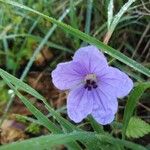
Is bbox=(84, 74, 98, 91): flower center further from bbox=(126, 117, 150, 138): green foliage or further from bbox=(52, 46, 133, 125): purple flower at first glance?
bbox=(126, 117, 150, 138): green foliage

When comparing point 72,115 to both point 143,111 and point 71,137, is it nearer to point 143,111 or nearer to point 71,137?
point 71,137

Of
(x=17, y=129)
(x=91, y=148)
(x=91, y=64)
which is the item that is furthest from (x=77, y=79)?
(x=17, y=129)

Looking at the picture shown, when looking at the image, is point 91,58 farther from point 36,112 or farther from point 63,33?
point 63,33

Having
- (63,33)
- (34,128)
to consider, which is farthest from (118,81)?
(63,33)

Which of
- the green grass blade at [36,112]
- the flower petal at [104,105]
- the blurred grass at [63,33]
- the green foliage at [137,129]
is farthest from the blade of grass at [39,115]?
the blurred grass at [63,33]

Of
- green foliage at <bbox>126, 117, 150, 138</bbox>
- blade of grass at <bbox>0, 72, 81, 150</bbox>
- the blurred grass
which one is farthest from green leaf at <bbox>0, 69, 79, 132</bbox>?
the blurred grass

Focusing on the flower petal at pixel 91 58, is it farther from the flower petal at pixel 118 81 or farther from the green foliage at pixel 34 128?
the green foliage at pixel 34 128

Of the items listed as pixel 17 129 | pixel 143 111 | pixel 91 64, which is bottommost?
pixel 17 129
